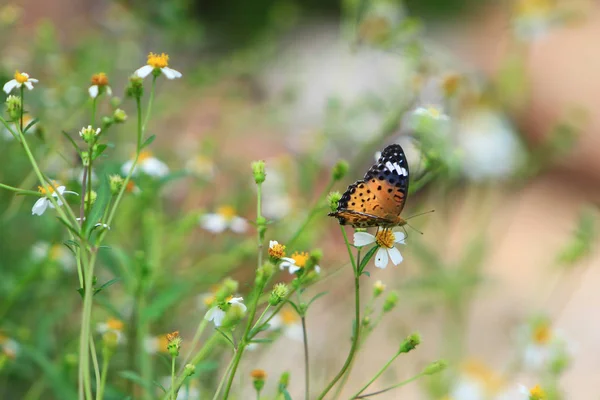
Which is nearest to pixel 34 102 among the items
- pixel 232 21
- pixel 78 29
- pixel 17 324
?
pixel 17 324

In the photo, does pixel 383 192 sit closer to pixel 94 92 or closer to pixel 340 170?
pixel 340 170

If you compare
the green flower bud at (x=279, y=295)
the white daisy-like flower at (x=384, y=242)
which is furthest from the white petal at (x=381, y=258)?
the green flower bud at (x=279, y=295)

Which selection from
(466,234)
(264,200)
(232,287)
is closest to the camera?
(232,287)

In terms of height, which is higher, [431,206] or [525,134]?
[525,134]

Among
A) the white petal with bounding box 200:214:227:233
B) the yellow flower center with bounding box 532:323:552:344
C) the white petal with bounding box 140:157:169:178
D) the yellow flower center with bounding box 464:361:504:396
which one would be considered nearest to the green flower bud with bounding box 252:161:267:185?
the white petal with bounding box 140:157:169:178

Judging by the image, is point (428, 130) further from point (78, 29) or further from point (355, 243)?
point (78, 29)
